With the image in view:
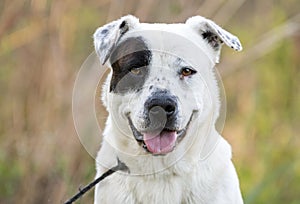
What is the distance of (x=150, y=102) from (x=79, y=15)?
3552 mm

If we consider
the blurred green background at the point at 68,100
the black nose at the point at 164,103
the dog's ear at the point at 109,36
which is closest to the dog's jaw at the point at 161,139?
the black nose at the point at 164,103

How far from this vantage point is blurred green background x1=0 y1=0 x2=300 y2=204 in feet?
24.6

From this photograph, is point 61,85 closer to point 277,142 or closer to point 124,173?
point 277,142

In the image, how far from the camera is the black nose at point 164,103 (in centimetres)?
466

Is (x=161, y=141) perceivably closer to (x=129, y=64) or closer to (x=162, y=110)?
(x=162, y=110)

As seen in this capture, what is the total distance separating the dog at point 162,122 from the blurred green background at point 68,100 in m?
1.77

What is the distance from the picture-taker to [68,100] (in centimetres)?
766

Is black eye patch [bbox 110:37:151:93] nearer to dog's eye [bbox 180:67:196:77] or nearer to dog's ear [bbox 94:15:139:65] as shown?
dog's ear [bbox 94:15:139:65]

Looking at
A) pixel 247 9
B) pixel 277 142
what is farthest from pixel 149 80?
pixel 247 9

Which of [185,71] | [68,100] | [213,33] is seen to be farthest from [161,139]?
[68,100]

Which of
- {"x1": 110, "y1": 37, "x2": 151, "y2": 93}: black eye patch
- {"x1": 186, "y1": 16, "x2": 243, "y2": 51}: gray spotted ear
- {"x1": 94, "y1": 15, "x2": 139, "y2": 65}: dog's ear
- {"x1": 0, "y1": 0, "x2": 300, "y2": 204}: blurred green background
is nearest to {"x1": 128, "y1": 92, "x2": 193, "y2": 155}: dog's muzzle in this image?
{"x1": 110, "y1": 37, "x2": 151, "y2": 93}: black eye patch

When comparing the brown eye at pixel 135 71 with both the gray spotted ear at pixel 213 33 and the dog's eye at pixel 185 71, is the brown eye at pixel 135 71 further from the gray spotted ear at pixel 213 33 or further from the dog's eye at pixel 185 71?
the gray spotted ear at pixel 213 33

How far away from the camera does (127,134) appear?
4.98 meters

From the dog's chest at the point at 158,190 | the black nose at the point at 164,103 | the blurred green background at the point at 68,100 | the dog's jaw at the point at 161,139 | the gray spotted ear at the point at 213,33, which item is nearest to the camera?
the black nose at the point at 164,103
